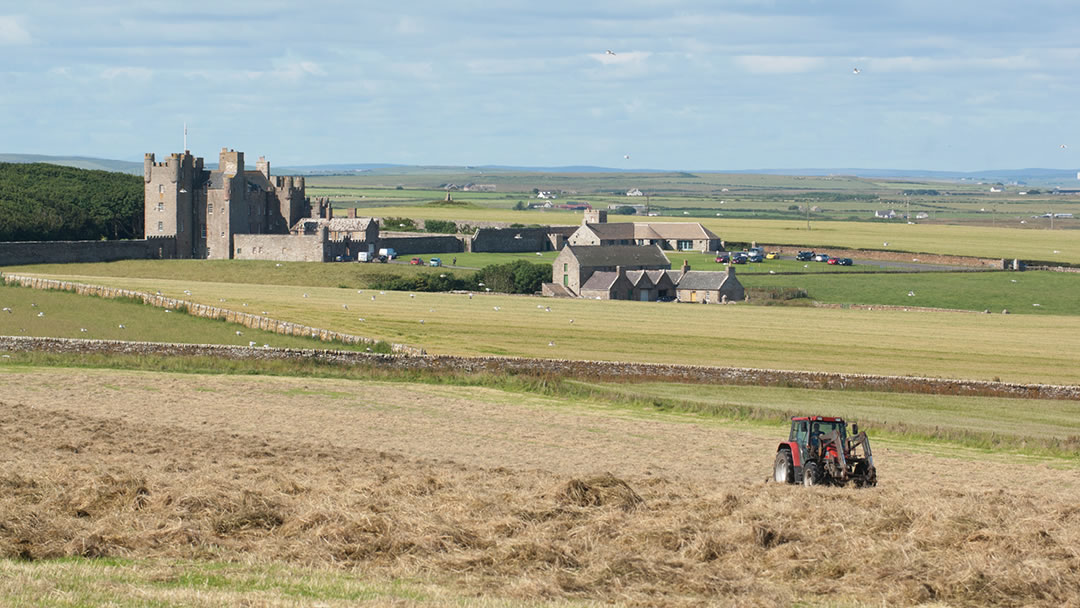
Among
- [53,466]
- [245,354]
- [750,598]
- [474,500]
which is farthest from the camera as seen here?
[245,354]

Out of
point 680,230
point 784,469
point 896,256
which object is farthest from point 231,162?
point 784,469

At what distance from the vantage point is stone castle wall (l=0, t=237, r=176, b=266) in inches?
3221

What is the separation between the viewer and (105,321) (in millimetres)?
52406

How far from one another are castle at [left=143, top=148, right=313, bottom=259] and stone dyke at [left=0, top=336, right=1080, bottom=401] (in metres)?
57.5

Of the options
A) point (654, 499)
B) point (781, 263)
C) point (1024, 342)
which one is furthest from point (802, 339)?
point (781, 263)

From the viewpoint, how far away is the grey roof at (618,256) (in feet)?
298

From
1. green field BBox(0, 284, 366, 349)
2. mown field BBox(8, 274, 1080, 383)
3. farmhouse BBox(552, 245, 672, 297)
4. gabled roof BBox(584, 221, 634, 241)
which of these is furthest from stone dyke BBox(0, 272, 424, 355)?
gabled roof BBox(584, 221, 634, 241)

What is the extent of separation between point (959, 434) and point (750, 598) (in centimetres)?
1916

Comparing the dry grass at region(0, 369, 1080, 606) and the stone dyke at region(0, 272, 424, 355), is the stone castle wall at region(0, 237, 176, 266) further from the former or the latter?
the dry grass at region(0, 369, 1080, 606)

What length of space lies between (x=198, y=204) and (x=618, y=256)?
113 feet

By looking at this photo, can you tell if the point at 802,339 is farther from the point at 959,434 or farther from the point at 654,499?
the point at 654,499

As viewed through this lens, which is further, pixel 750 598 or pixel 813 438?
pixel 813 438

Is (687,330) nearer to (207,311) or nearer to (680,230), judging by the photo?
(207,311)

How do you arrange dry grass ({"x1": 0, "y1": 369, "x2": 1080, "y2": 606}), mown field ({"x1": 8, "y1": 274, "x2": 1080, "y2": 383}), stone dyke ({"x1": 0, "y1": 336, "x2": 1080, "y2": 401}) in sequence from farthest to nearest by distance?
1. mown field ({"x1": 8, "y1": 274, "x2": 1080, "y2": 383})
2. stone dyke ({"x1": 0, "y1": 336, "x2": 1080, "y2": 401})
3. dry grass ({"x1": 0, "y1": 369, "x2": 1080, "y2": 606})
